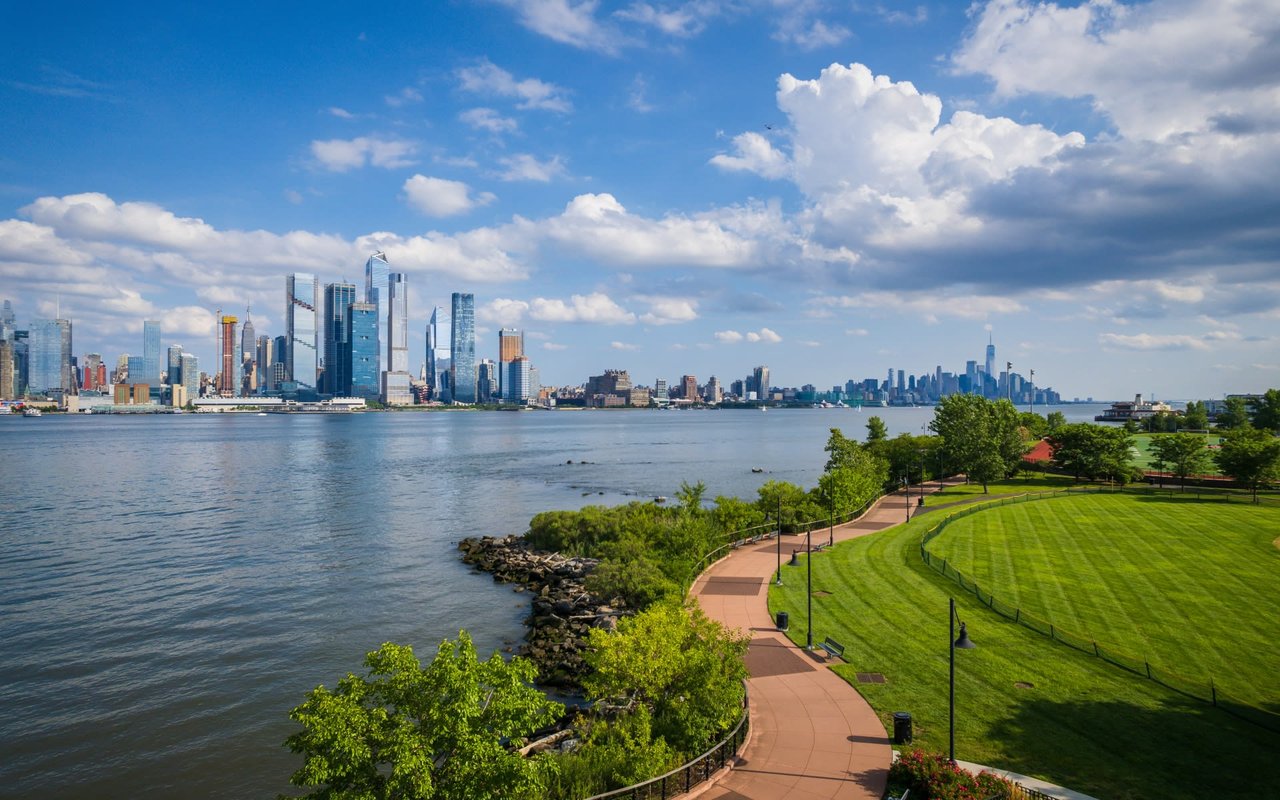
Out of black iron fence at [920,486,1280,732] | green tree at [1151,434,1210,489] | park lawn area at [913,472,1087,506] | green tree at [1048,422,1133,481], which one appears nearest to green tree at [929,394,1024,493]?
park lawn area at [913,472,1087,506]

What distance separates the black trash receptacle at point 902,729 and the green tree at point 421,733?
10.5 meters

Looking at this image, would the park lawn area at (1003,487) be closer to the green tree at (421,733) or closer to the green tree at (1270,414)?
the green tree at (421,733)

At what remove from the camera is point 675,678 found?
64.3ft

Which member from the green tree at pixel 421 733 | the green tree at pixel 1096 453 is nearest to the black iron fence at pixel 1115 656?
the green tree at pixel 421 733

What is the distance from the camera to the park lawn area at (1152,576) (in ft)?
85.3

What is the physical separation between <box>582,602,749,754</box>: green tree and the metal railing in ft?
1.42

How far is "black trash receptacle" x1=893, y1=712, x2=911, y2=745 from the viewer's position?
19234 mm

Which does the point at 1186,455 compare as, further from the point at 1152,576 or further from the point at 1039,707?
the point at 1039,707

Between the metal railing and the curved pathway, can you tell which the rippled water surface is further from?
the curved pathway

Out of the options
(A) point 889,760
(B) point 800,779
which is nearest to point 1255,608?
(A) point 889,760

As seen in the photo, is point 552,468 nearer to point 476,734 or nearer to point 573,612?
point 573,612

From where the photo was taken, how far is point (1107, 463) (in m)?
71.6

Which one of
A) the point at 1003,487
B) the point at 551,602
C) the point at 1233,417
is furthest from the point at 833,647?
the point at 1233,417

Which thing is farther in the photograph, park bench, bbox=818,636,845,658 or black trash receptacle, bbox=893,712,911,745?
park bench, bbox=818,636,845,658
